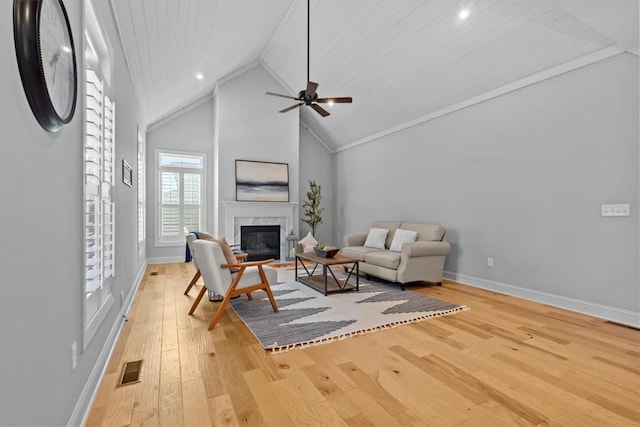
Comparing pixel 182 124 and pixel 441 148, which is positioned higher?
pixel 182 124

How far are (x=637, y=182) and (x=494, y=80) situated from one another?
2098 millimetres

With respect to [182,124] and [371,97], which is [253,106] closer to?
[182,124]

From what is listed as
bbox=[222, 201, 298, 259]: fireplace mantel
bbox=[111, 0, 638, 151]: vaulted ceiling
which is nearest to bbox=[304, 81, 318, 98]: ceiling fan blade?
bbox=[111, 0, 638, 151]: vaulted ceiling

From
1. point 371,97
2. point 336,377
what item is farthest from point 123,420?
point 371,97

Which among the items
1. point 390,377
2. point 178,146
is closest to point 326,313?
point 390,377

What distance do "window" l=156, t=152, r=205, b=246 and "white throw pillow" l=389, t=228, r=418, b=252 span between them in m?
4.33

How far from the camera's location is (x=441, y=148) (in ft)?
17.4

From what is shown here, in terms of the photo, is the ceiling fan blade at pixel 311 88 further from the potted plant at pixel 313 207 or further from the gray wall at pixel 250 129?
the potted plant at pixel 313 207

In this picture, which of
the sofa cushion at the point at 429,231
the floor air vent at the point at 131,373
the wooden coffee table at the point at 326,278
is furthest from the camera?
the sofa cushion at the point at 429,231

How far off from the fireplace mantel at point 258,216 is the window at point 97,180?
3934mm

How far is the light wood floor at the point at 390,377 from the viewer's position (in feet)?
5.68

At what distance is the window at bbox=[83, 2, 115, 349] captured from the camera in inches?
75.3

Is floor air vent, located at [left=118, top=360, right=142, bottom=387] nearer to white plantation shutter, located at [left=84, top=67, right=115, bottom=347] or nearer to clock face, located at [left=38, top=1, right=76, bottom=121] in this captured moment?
white plantation shutter, located at [left=84, top=67, right=115, bottom=347]

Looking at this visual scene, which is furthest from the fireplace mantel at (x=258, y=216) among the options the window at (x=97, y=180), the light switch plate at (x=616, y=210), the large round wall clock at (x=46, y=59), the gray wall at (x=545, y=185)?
the light switch plate at (x=616, y=210)
